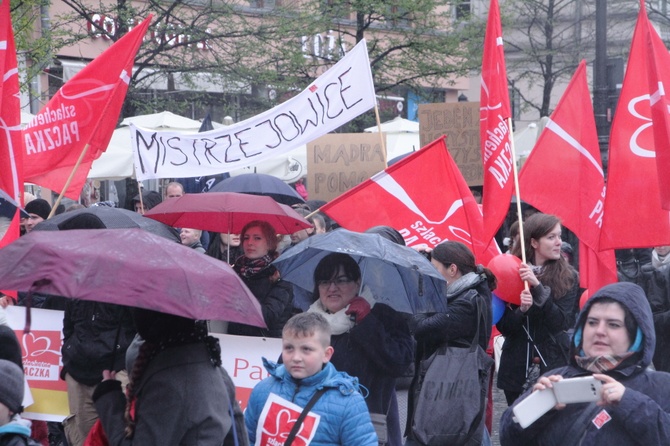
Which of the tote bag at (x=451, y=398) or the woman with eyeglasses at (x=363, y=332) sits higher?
the woman with eyeglasses at (x=363, y=332)

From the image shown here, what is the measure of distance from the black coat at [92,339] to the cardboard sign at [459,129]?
593 cm

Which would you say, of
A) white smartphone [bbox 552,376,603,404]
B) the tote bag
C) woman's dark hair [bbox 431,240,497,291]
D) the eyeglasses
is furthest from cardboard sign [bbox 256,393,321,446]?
woman's dark hair [bbox 431,240,497,291]

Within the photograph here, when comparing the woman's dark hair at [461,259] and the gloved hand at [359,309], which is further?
the woman's dark hair at [461,259]

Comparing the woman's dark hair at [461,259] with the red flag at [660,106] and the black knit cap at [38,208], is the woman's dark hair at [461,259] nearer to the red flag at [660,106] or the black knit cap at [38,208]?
the red flag at [660,106]

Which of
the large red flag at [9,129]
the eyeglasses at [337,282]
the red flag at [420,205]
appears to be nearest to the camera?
the eyeglasses at [337,282]

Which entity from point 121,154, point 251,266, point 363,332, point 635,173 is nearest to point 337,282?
point 363,332

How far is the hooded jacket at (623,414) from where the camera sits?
3.60m

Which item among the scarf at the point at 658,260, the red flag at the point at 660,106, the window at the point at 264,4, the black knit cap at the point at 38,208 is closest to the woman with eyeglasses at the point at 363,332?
Result: the red flag at the point at 660,106

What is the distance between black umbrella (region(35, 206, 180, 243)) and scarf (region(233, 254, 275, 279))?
602 mm

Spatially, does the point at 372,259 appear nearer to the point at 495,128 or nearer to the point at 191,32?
the point at 495,128

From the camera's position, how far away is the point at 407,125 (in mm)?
18953

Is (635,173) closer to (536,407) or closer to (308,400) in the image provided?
(308,400)

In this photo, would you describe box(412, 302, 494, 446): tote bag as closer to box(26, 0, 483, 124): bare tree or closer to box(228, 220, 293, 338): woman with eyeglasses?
box(228, 220, 293, 338): woman with eyeglasses

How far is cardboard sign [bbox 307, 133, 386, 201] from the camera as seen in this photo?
11.6 m
